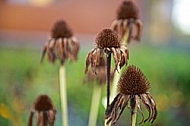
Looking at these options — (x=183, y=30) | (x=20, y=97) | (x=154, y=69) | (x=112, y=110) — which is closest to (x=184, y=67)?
(x=154, y=69)

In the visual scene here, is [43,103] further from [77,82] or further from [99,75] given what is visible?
[77,82]

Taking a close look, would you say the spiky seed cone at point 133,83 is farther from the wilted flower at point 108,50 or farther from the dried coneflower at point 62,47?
the dried coneflower at point 62,47

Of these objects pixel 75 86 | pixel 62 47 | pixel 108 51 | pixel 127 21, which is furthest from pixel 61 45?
pixel 75 86

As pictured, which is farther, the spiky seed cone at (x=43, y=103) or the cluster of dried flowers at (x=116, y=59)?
the spiky seed cone at (x=43, y=103)

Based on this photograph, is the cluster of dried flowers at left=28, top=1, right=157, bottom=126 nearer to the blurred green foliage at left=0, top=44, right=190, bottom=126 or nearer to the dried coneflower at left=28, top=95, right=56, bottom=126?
the dried coneflower at left=28, top=95, right=56, bottom=126

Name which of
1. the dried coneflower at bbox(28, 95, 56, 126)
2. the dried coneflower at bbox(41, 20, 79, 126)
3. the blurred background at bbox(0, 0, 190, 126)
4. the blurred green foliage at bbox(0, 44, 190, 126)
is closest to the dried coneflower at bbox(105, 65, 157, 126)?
the dried coneflower at bbox(28, 95, 56, 126)

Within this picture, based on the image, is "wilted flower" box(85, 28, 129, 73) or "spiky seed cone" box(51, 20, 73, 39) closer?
"wilted flower" box(85, 28, 129, 73)

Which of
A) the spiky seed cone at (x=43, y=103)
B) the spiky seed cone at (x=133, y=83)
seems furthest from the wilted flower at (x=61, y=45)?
the spiky seed cone at (x=133, y=83)
